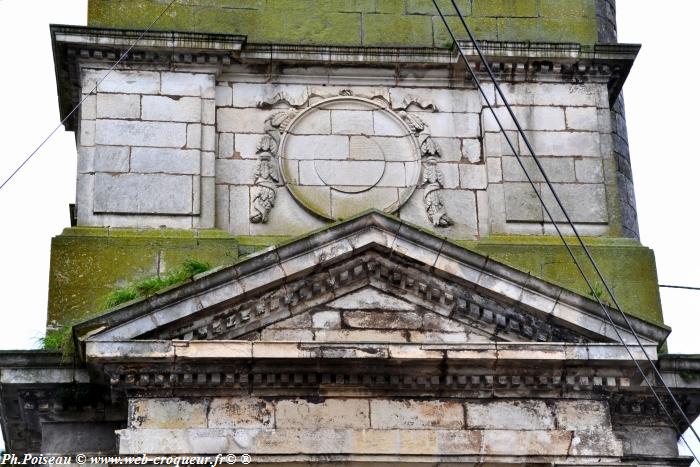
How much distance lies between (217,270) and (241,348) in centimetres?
84

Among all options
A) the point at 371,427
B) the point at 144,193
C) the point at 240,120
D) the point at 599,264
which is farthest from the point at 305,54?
the point at 371,427

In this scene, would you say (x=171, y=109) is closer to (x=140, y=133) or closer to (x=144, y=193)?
(x=140, y=133)

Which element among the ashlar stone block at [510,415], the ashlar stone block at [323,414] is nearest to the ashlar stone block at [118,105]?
the ashlar stone block at [323,414]

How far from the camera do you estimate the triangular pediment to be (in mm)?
19047

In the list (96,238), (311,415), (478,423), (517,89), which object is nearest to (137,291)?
(96,238)

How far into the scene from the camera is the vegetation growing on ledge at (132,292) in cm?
1936

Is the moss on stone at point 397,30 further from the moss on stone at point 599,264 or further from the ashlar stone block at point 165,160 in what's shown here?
the moss on stone at point 599,264

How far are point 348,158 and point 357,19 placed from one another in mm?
1937

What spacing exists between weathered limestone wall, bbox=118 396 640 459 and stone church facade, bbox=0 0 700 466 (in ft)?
0.07

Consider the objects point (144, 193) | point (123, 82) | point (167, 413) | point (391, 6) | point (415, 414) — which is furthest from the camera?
point (391, 6)

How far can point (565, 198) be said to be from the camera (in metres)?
21.4

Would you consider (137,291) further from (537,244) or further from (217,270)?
(537,244)

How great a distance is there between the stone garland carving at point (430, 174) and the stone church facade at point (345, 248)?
0.10ft

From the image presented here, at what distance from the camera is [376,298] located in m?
19.6
